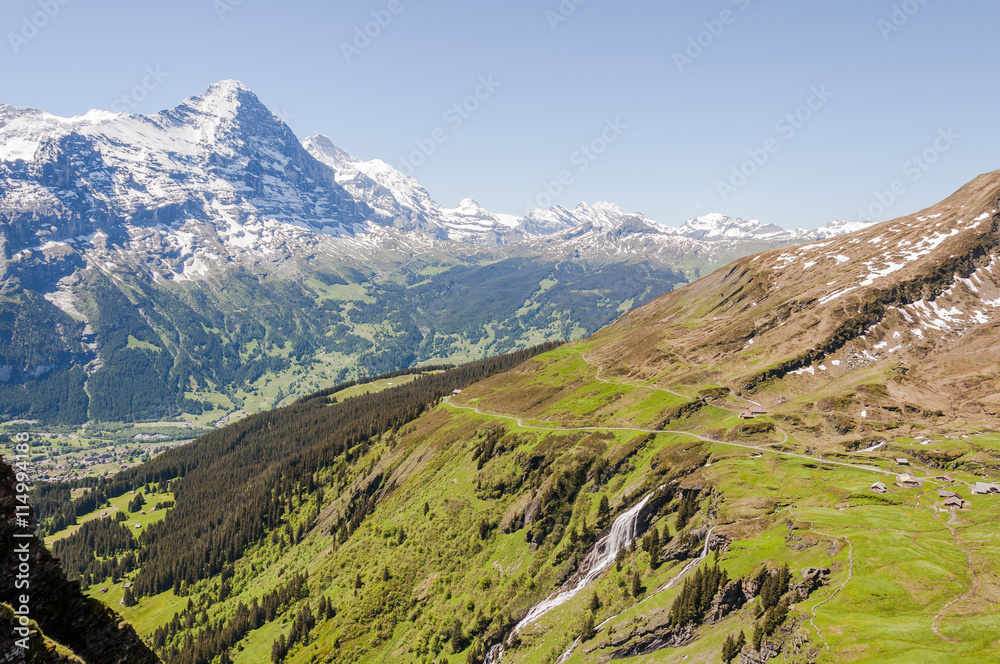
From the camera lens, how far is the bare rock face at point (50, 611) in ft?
74.4

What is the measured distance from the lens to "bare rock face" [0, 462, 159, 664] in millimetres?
22672

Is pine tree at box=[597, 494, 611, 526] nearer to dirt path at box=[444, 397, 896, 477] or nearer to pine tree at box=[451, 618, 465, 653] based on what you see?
dirt path at box=[444, 397, 896, 477]

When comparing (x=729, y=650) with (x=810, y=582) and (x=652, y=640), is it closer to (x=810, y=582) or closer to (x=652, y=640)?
(x=810, y=582)

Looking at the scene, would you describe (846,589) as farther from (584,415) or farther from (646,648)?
(584,415)

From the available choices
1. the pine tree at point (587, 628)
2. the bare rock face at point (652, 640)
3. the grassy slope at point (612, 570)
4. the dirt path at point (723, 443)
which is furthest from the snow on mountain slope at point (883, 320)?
the bare rock face at point (652, 640)

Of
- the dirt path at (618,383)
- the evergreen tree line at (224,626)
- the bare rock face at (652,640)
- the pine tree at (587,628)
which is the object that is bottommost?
the evergreen tree line at (224,626)

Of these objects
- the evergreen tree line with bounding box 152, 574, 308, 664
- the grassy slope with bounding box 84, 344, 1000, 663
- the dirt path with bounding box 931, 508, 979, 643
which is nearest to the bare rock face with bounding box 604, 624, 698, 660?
the grassy slope with bounding box 84, 344, 1000, 663

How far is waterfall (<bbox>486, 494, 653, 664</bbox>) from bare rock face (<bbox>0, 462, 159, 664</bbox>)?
70.1 meters

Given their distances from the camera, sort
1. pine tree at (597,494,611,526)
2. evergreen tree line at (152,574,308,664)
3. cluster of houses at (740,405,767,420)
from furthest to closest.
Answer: evergreen tree line at (152,574,308,664)
cluster of houses at (740,405,767,420)
pine tree at (597,494,611,526)

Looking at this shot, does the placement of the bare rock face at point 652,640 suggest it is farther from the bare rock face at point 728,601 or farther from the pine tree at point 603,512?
the pine tree at point 603,512

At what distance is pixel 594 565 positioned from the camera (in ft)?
287

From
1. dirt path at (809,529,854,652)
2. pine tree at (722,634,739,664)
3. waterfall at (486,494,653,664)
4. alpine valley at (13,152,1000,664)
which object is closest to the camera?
dirt path at (809,529,854,652)

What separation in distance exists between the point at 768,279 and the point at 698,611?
15025cm

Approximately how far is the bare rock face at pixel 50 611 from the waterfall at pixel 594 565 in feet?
230
